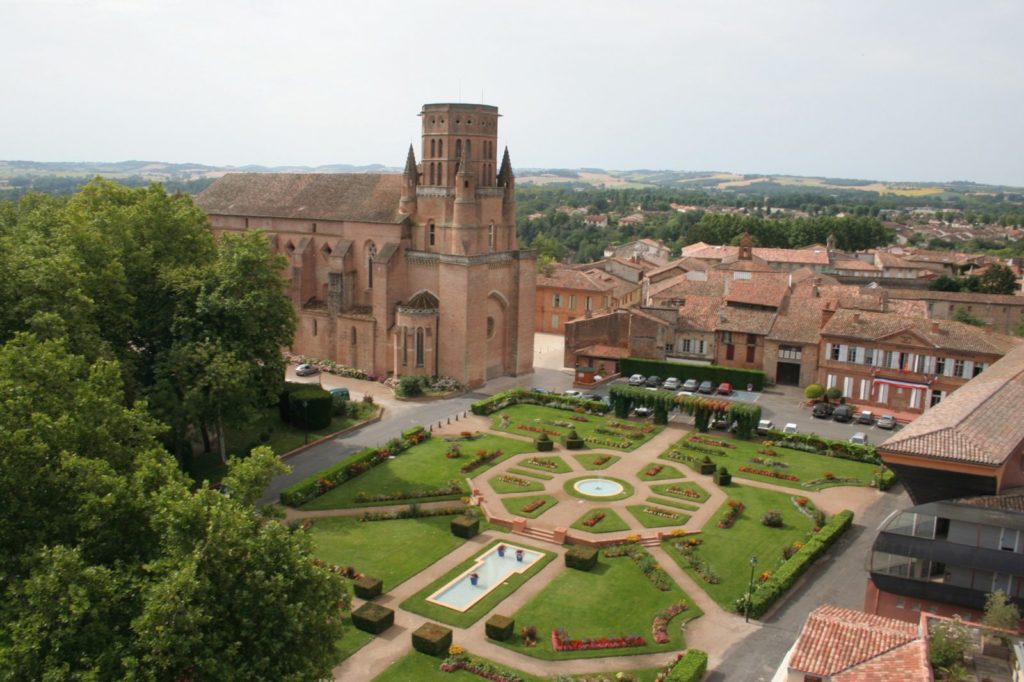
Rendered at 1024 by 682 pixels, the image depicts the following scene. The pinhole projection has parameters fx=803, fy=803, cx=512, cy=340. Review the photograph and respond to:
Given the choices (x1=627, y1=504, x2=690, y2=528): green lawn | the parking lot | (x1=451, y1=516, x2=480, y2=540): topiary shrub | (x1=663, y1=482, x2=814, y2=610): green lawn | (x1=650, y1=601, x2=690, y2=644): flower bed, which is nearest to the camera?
(x1=650, y1=601, x2=690, y2=644): flower bed

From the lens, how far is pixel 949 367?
5784 cm

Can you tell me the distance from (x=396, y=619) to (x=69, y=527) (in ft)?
42.5

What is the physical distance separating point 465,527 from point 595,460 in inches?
512

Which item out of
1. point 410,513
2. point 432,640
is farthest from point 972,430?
point 410,513

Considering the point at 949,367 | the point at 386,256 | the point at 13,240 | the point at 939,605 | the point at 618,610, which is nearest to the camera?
the point at 939,605

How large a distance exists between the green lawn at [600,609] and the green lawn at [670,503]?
23.8 feet

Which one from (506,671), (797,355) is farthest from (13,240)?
(797,355)

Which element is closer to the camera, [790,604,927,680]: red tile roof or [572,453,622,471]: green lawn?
[790,604,927,680]: red tile roof

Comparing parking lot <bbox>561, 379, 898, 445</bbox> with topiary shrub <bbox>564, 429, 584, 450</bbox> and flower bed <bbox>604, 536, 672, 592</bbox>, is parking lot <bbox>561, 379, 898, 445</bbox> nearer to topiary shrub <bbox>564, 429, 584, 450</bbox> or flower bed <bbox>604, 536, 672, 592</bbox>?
topiary shrub <bbox>564, 429, 584, 450</bbox>

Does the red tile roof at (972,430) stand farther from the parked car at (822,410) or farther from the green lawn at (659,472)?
the parked car at (822,410)

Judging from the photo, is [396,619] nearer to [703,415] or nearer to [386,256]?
[703,415]

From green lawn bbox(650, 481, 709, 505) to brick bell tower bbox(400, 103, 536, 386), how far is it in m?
21.8

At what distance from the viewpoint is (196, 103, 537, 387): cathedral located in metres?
61.5

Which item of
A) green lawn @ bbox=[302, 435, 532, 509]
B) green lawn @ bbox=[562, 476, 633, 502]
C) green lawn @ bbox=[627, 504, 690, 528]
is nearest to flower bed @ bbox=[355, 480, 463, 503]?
green lawn @ bbox=[302, 435, 532, 509]
